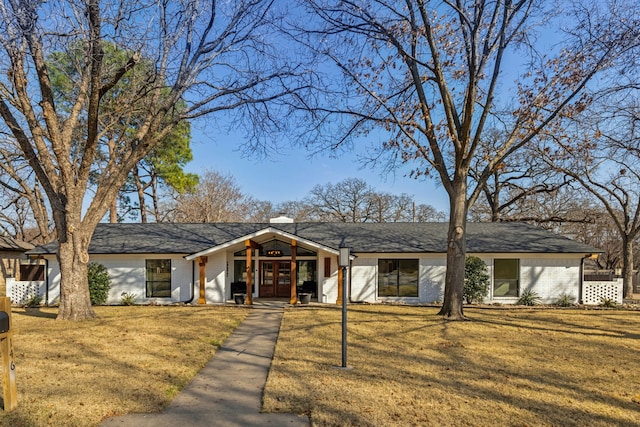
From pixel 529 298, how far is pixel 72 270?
16923 mm

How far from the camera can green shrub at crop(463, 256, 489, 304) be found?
1602 cm

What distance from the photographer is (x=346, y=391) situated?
5523 mm

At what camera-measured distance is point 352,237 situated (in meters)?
18.3

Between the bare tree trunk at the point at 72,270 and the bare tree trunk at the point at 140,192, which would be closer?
the bare tree trunk at the point at 72,270

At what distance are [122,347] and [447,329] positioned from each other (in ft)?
26.0

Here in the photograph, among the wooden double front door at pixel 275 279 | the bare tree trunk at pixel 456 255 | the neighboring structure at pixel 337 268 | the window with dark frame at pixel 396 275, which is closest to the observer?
the bare tree trunk at pixel 456 255

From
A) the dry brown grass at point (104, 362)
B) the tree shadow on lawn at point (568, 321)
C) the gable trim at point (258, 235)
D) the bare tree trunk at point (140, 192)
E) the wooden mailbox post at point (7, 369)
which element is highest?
the bare tree trunk at point (140, 192)

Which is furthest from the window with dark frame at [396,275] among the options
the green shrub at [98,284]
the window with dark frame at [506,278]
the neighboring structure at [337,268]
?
the green shrub at [98,284]

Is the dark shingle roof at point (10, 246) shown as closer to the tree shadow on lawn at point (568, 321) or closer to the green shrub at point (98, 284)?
the green shrub at point (98, 284)

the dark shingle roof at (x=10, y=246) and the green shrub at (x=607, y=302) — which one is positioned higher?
the dark shingle roof at (x=10, y=246)

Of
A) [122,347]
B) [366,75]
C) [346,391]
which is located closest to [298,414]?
[346,391]

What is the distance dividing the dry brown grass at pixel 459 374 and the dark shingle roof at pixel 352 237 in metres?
5.43

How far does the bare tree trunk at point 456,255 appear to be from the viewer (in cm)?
1191

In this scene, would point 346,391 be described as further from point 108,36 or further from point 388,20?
point 388,20
